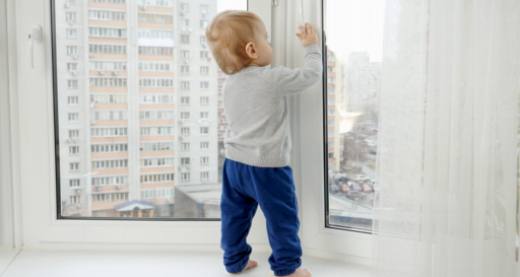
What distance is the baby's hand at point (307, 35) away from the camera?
1276 mm

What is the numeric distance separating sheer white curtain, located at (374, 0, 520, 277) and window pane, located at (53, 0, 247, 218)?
1.92ft

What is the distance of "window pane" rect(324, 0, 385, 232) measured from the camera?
1272 millimetres

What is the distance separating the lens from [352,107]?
1.32 meters

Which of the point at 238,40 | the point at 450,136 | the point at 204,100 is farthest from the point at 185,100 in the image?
the point at 450,136

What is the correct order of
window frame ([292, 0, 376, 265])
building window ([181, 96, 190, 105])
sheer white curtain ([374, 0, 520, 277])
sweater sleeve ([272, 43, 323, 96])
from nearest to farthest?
sheer white curtain ([374, 0, 520, 277]) → sweater sleeve ([272, 43, 323, 96]) → window frame ([292, 0, 376, 265]) → building window ([181, 96, 190, 105])

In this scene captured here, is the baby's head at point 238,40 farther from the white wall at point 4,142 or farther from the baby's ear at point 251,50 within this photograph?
the white wall at point 4,142

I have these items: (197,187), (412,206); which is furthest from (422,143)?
(197,187)

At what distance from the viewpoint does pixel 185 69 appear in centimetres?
145

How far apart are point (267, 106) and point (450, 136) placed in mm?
452

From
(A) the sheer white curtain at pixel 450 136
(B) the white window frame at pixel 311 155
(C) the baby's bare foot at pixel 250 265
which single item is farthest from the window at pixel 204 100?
(A) the sheer white curtain at pixel 450 136

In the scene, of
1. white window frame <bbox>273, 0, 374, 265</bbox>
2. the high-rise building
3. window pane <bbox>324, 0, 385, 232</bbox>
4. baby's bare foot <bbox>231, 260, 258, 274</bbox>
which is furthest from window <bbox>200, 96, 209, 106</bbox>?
baby's bare foot <bbox>231, 260, 258, 274</bbox>

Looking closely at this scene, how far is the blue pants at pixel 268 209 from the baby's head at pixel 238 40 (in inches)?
10.5

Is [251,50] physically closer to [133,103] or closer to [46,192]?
[133,103]

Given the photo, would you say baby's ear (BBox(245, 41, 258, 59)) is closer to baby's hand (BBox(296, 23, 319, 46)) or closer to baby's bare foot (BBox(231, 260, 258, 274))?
baby's hand (BBox(296, 23, 319, 46))
